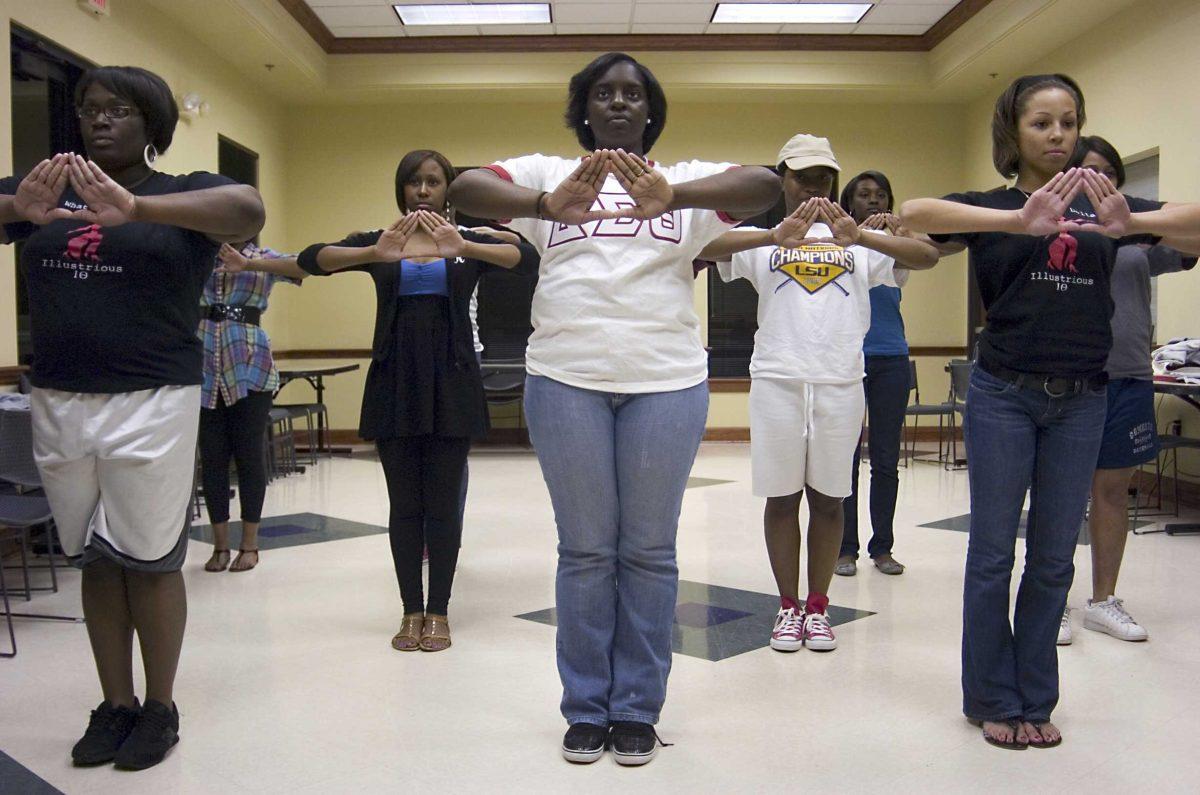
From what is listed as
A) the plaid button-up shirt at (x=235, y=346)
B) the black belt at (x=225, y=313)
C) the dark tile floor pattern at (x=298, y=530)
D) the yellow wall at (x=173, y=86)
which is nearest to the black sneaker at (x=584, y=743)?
the plaid button-up shirt at (x=235, y=346)

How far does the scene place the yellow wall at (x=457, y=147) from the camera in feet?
32.8

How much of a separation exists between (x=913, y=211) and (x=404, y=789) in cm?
155

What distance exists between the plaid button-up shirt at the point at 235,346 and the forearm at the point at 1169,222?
9.54 feet

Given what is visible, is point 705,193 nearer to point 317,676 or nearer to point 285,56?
point 317,676

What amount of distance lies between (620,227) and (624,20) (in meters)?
7.22

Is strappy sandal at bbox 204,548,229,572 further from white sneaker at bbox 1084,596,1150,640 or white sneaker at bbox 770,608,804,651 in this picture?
white sneaker at bbox 1084,596,1150,640

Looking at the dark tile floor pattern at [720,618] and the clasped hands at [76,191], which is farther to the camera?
the dark tile floor pattern at [720,618]

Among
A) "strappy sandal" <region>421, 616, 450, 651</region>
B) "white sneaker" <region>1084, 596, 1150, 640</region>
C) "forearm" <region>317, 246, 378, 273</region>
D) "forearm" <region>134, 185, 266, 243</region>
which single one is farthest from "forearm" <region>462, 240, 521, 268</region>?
"white sneaker" <region>1084, 596, 1150, 640</region>

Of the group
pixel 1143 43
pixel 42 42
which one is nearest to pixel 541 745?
pixel 42 42

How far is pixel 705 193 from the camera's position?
6.66 ft

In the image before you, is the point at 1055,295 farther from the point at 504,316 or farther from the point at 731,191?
the point at 504,316

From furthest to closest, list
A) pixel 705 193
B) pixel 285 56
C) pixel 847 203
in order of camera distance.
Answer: pixel 285 56
pixel 847 203
pixel 705 193

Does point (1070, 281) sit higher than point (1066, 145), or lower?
lower

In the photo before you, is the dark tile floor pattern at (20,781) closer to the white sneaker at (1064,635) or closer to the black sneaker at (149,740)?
the black sneaker at (149,740)
